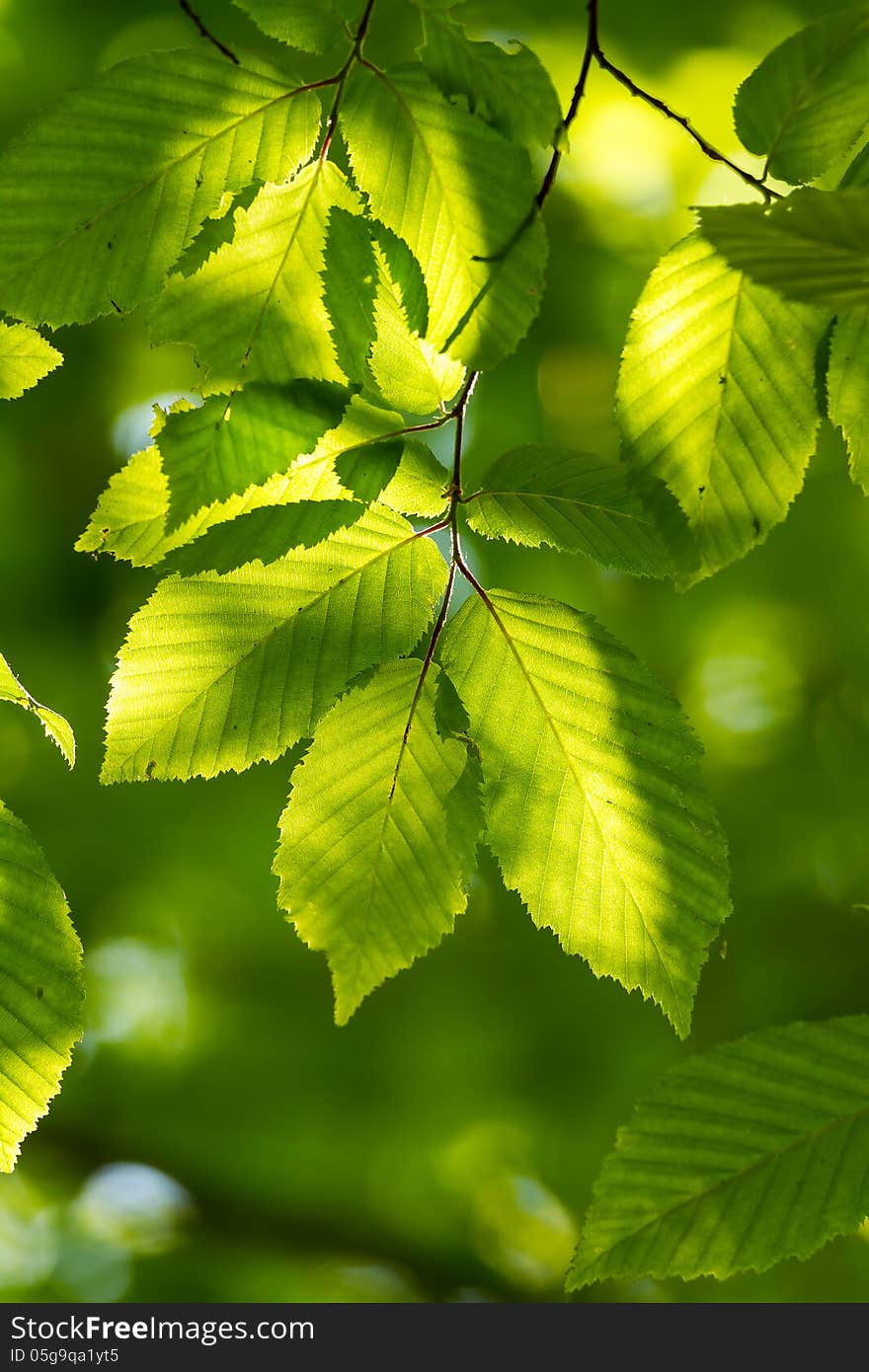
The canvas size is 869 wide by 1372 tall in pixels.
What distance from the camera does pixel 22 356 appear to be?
78cm

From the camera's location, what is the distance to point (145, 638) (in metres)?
0.69

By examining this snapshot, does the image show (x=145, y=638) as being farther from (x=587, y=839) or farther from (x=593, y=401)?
(x=593, y=401)

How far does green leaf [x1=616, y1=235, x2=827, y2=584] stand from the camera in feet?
2.09

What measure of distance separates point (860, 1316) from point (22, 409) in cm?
378

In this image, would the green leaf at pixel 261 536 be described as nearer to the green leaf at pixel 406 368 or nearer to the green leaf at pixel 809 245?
the green leaf at pixel 406 368

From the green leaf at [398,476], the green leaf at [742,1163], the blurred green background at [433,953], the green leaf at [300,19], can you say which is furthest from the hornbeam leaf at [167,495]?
the blurred green background at [433,953]

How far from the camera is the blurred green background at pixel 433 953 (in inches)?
152

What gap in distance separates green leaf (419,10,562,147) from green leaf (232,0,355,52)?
0.23 feet

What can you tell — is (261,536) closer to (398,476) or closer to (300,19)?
(398,476)

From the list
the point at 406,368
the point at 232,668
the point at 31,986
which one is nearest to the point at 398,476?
the point at 406,368

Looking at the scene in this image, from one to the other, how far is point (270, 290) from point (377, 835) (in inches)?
13.7

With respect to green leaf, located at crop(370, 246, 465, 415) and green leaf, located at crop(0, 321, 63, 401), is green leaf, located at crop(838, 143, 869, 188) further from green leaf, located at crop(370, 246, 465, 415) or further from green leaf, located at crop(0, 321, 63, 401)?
green leaf, located at crop(0, 321, 63, 401)

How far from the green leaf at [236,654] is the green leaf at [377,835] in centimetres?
3

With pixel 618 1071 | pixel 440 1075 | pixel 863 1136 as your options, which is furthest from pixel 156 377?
pixel 863 1136
